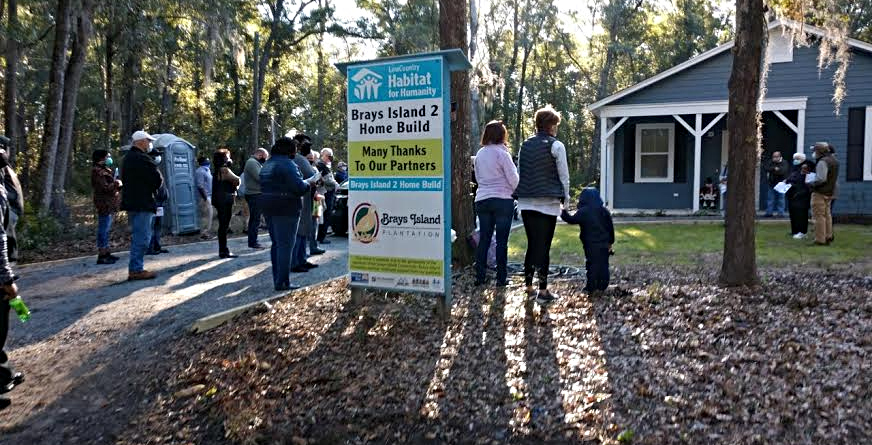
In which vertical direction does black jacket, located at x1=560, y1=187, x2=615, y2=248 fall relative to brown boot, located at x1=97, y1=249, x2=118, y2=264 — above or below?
above

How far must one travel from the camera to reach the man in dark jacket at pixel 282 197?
23.1 ft

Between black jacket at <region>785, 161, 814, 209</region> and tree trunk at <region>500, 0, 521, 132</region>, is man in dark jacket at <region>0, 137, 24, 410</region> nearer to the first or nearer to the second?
black jacket at <region>785, 161, 814, 209</region>

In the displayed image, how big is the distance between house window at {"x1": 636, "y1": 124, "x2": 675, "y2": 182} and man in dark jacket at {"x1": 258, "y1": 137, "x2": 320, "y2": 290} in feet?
43.4

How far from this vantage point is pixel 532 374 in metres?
4.57

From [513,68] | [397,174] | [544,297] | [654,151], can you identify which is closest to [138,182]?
[397,174]

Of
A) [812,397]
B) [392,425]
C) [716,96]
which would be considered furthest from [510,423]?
[716,96]

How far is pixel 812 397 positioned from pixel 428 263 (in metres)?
2.89

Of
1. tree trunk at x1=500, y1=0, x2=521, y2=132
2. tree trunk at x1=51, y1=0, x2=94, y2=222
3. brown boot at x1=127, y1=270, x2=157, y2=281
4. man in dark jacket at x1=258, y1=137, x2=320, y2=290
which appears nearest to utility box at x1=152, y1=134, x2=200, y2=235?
tree trunk at x1=51, y1=0, x2=94, y2=222

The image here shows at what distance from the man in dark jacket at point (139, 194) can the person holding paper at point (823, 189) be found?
962cm

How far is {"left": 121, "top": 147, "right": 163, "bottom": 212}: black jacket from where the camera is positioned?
8.27m

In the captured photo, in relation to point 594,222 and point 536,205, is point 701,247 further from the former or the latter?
point 536,205

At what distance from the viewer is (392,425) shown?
405 centimetres

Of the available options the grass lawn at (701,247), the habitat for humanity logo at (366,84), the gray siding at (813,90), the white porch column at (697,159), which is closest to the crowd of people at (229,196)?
the habitat for humanity logo at (366,84)

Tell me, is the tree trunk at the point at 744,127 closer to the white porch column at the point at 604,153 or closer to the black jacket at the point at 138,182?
the black jacket at the point at 138,182
